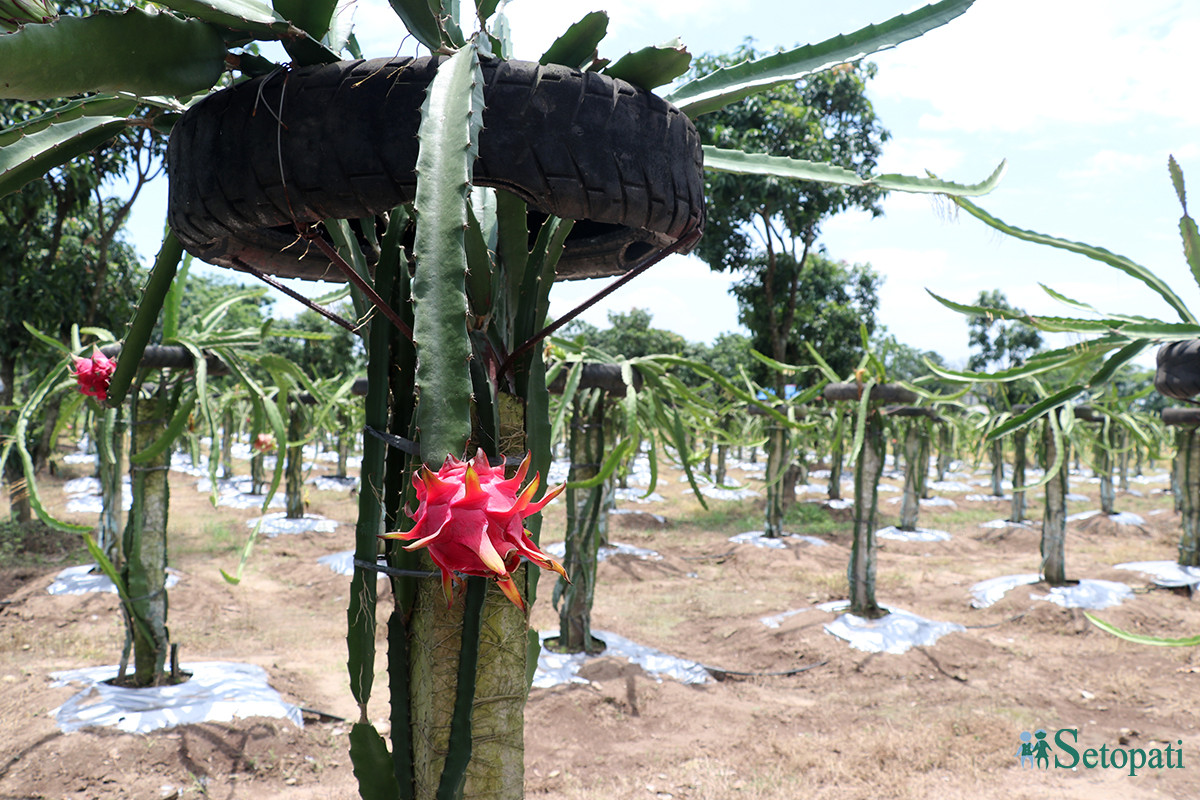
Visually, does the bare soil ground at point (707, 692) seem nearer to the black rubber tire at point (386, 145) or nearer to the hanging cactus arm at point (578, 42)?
the black rubber tire at point (386, 145)

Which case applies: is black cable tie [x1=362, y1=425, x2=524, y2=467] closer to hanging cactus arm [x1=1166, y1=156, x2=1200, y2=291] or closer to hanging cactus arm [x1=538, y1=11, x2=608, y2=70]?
hanging cactus arm [x1=538, y1=11, x2=608, y2=70]

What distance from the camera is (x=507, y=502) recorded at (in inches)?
31.9

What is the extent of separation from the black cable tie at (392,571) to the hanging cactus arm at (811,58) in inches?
36.6

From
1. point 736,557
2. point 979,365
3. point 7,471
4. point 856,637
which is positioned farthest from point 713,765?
point 979,365

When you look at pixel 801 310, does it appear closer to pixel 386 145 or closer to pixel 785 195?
pixel 785 195

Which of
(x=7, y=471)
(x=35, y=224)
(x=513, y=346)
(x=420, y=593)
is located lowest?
(x=7, y=471)

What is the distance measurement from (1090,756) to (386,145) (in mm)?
4846

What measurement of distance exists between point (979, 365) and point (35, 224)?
2514cm

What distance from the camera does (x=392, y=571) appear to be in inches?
47.3

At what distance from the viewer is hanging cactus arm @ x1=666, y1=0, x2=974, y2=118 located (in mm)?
1332

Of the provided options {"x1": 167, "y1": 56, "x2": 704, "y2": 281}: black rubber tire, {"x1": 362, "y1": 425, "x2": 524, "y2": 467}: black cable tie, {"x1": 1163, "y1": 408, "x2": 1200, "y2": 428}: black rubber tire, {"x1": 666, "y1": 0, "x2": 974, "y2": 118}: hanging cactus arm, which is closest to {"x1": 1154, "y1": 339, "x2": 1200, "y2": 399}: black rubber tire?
{"x1": 666, "y1": 0, "x2": 974, "y2": 118}: hanging cactus arm

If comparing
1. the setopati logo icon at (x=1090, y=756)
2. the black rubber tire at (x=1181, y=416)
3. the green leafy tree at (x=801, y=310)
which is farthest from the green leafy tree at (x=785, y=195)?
the setopati logo icon at (x=1090, y=756)

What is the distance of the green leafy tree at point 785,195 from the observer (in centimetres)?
1203

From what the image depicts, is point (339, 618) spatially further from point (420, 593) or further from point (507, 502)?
point (507, 502)
